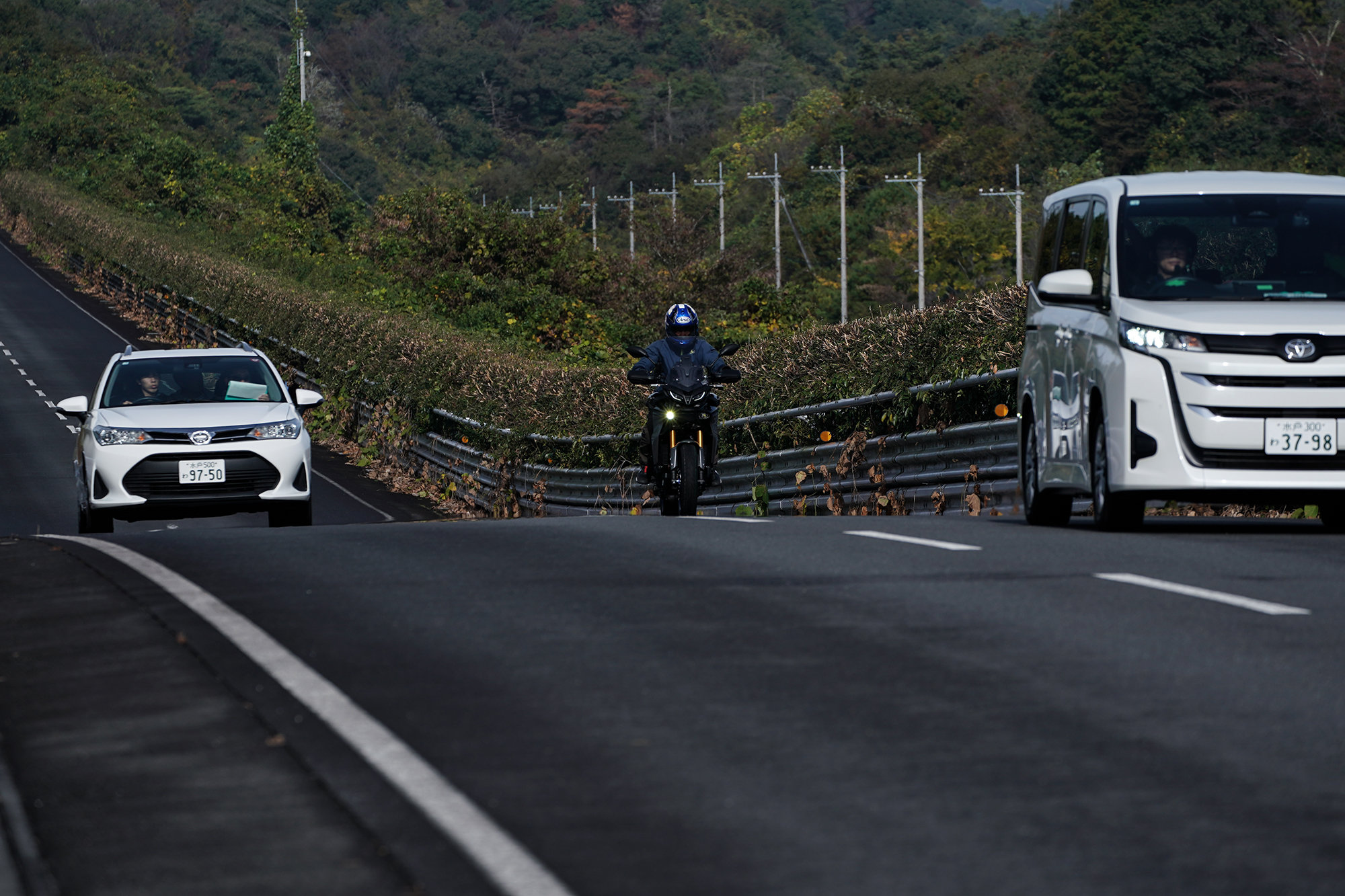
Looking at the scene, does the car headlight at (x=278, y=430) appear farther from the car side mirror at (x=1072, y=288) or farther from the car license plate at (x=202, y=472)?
the car side mirror at (x=1072, y=288)

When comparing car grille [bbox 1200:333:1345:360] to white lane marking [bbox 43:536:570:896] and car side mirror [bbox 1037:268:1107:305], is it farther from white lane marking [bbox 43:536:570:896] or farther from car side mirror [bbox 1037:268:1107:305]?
white lane marking [bbox 43:536:570:896]

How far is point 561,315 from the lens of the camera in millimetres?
50906

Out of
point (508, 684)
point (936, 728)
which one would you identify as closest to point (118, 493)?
point (508, 684)

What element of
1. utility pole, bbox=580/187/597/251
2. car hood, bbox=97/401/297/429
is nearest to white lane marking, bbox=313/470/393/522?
car hood, bbox=97/401/297/429

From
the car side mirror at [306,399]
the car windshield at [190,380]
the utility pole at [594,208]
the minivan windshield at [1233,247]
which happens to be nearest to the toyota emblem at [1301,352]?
the minivan windshield at [1233,247]

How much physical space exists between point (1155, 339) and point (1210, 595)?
124 inches

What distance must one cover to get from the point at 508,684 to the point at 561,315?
43.7m

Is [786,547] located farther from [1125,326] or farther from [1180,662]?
[1180,662]

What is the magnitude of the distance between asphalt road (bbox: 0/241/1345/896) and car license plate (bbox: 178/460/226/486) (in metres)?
5.96

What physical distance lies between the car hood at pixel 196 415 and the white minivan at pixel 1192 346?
6.99 metres

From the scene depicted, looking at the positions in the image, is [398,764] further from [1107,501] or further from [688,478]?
[688,478]

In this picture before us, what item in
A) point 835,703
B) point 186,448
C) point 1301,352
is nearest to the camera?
point 835,703

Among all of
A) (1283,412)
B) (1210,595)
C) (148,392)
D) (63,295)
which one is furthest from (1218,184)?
(63,295)

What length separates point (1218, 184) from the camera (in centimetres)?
1349
